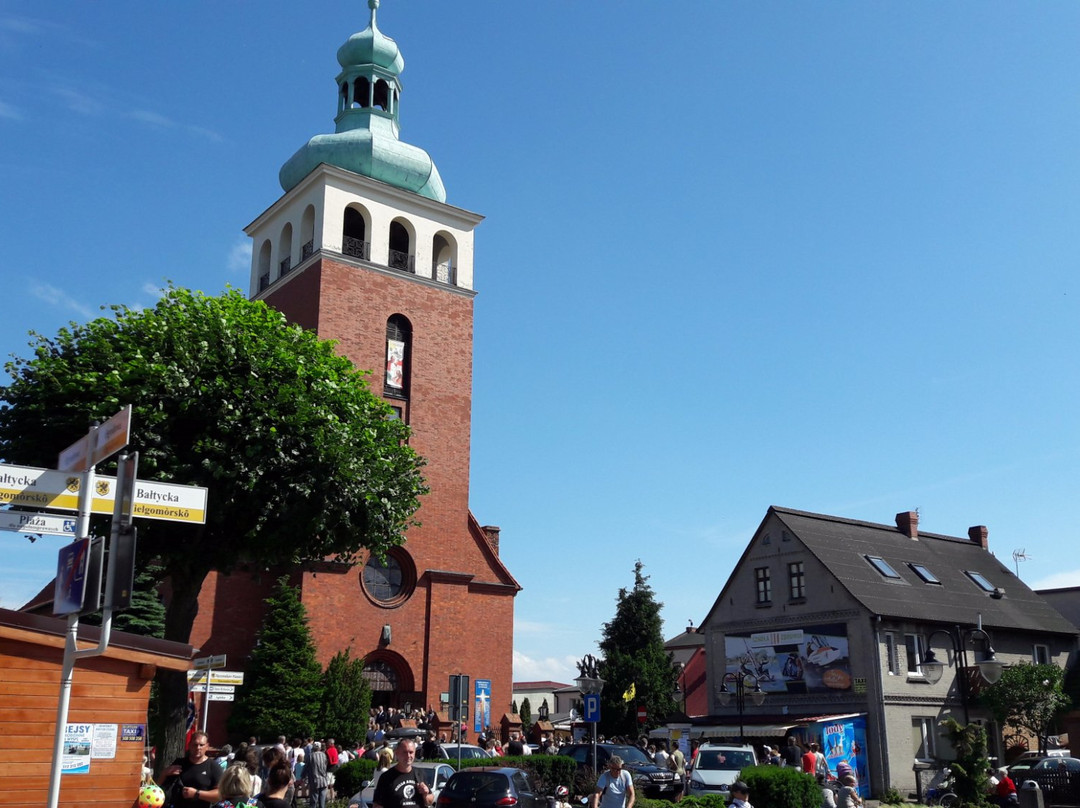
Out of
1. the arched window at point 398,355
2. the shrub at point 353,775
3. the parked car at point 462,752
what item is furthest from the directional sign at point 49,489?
the arched window at point 398,355

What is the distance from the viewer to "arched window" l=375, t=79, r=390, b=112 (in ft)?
139

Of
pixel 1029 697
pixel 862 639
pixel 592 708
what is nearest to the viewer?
pixel 592 708

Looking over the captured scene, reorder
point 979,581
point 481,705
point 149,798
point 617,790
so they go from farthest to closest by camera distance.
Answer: point 979,581 → point 481,705 → point 617,790 → point 149,798

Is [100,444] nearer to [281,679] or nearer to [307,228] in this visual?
[281,679]

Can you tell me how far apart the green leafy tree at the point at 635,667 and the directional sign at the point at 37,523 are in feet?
149

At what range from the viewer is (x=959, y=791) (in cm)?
2094

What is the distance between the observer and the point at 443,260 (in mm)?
43062

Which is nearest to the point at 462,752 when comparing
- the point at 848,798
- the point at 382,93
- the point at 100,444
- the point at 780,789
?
the point at 780,789

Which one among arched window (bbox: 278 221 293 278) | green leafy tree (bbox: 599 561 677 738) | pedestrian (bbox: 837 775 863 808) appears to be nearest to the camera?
pedestrian (bbox: 837 775 863 808)

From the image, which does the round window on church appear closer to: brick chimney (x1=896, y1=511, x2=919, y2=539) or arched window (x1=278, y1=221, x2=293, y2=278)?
arched window (x1=278, y1=221, x2=293, y2=278)

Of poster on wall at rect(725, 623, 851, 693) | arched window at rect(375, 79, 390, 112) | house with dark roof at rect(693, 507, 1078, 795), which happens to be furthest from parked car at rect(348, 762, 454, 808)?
arched window at rect(375, 79, 390, 112)

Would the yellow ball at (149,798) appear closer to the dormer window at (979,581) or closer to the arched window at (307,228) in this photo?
the arched window at (307,228)

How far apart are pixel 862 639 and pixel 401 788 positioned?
29.7 meters

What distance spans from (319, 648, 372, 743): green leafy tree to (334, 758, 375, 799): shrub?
7.34 metres
